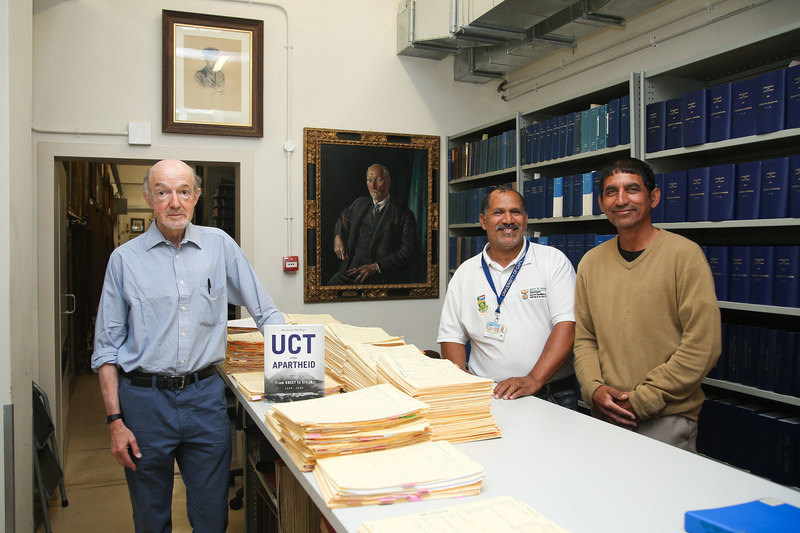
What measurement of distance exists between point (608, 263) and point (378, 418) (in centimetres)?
118

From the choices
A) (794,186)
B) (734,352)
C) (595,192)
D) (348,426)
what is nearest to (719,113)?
(794,186)

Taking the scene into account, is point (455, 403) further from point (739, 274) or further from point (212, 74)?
point (212, 74)

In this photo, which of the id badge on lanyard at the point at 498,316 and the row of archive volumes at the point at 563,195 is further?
the row of archive volumes at the point at 563,195

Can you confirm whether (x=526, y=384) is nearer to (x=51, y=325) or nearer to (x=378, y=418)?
(x=378, y=418)

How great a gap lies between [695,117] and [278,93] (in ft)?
9.40

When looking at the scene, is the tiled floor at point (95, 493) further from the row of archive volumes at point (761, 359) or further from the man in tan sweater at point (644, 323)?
the row of archive volumes at point (761, 359)

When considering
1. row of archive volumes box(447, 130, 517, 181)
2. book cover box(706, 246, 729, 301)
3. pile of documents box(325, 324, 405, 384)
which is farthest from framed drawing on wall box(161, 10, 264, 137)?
book cover box(706, 246, 729, 301)

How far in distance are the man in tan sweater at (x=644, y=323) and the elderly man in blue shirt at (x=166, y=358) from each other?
133 cm

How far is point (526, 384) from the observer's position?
6.65ft

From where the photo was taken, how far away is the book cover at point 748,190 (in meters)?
2.50

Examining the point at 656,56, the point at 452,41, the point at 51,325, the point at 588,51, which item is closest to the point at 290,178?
the point at 452,41

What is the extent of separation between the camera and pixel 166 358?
1995mm

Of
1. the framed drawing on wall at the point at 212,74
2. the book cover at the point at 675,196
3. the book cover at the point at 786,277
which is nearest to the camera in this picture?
the book cover at the point at 786,277

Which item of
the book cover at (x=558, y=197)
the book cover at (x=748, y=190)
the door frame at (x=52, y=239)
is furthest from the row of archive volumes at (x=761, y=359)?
the door frame at (x=52, y=239)
